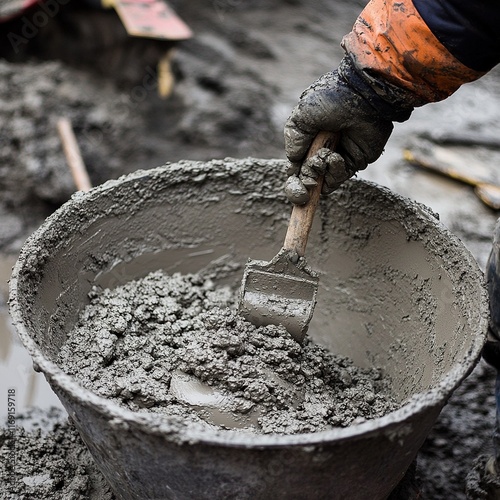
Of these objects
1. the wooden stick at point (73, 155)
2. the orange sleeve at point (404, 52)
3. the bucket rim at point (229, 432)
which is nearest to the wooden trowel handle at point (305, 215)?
the orange sleeve at point (404, 52)

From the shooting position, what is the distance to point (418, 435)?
4.92ft

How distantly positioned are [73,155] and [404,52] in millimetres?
2166

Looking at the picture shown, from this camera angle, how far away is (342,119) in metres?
1.84

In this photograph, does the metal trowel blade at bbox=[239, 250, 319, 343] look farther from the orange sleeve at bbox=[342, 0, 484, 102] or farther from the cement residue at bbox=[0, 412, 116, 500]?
the cement residue at bbox=[0, 412, 116, 500]

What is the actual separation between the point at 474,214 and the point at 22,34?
2903mm

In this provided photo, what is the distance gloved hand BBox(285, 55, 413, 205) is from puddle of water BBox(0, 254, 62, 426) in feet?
4.71

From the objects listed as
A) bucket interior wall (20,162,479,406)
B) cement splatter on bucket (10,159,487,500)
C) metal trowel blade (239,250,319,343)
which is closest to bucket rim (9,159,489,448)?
cement splatter on bucket (10,159,487,500)

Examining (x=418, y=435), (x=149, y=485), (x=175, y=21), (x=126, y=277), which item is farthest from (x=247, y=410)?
(x=175, y=21)

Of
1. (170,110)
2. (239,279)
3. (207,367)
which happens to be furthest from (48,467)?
(170,110)

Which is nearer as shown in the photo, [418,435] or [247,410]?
[418,435]

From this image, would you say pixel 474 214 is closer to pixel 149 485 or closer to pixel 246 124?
pixel 246 124

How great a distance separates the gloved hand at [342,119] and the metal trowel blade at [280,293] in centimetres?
21

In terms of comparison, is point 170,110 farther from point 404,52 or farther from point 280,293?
point 404,52

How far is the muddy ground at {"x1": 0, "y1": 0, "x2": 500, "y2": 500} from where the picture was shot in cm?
354
